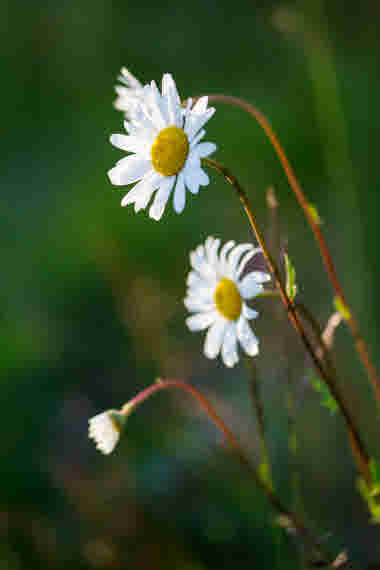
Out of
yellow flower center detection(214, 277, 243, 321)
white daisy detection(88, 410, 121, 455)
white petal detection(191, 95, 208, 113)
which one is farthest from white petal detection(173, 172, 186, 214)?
white daisy detection(88, 410, 121, 455)

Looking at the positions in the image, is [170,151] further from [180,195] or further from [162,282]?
[162,282]

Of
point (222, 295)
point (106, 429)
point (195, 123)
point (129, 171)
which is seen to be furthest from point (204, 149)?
point (106, 429)

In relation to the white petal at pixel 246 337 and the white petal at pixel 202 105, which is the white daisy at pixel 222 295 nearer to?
the white petal at pixel 246 337

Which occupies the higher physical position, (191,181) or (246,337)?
(191,181)

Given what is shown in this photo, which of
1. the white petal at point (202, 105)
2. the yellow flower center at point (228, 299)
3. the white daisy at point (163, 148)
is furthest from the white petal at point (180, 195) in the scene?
the yellow flower center at point (228, 299)

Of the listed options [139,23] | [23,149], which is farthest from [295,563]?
[139,23]

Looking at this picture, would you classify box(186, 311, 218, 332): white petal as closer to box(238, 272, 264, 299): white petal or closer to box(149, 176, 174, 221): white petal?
box(238, 272, 264, 299): white petal
